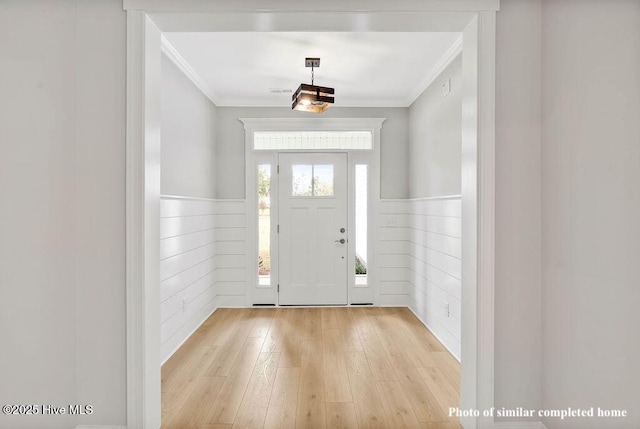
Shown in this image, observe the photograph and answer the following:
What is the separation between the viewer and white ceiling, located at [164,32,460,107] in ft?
9.64

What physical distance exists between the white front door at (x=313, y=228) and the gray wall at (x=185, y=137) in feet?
3.21

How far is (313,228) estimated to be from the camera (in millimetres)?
4730

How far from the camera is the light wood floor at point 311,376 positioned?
85.3 inches

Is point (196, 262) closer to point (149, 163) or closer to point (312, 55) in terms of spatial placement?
point (149, 163)
